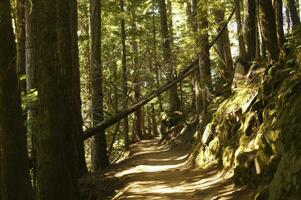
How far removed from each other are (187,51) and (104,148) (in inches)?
193

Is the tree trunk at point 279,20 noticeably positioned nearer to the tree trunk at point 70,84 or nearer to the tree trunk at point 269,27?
the tree trunk at point 269,27

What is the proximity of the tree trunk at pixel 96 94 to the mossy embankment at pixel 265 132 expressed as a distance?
5334 mm

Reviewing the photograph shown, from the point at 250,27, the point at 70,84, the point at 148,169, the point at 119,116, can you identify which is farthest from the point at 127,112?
the point at 250,27

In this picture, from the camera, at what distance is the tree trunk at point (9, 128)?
342 inches

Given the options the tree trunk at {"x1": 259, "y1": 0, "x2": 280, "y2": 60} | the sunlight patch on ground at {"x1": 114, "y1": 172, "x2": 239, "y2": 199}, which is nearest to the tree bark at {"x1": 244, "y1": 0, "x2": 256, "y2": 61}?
the tree trunk at {"x1": 259, "y1": 0, "x2": 280, "y2": 60}

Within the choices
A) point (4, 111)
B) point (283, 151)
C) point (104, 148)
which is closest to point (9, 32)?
point (4, 111)

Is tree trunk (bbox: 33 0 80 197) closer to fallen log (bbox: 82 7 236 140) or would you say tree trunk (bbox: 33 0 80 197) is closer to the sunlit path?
the sunlit path

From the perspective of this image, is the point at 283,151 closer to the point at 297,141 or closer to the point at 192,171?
the point at 297,141

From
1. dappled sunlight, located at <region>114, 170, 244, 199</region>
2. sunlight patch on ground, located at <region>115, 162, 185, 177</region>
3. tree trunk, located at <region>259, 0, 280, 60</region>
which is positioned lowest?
dappled sunlight, located at <region>114, 170, 244, 199</region>

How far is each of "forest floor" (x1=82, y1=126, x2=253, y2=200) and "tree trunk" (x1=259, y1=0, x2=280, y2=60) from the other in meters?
3.03

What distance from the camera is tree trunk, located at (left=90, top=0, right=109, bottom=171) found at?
52.6 feet

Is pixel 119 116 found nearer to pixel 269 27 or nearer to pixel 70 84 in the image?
pixel 70 84

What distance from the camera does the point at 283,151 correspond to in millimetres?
6582

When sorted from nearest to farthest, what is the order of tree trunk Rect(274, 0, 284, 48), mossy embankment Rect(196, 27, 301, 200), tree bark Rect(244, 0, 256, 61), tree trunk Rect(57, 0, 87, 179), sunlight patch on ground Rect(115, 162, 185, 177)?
mossy embankment Rect(196, 27, 301, 200)
tree trunk Rect(57, 0, 87, 179)
tree trunk Rect(274, 0, 284, 48)
tree bark Rect(244, 0, 256, 61)
sunlight patch on ground Rect(115, 162, 185, 177)
